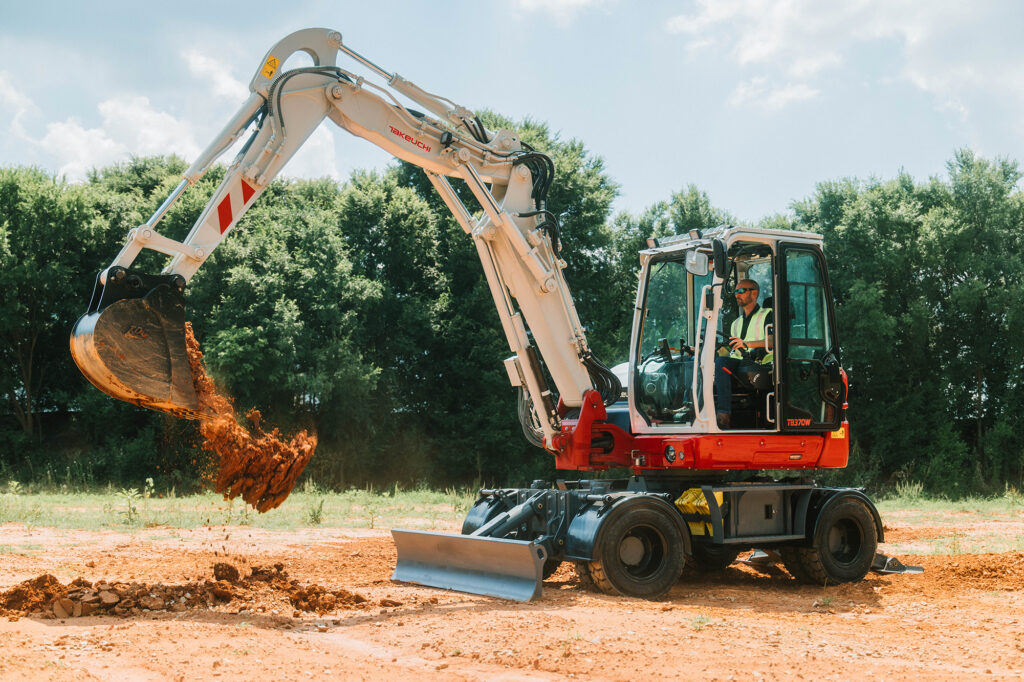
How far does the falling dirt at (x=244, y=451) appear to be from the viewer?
7.23m

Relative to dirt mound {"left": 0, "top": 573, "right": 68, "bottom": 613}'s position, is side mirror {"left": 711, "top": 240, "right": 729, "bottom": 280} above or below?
above

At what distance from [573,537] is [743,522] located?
1826 millimetres

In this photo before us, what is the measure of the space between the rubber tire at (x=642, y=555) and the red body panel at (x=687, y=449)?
0.67 m

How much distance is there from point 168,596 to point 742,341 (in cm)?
556

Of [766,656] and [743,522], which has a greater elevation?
[743,522]

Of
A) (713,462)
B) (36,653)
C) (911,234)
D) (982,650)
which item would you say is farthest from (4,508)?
(911,234)

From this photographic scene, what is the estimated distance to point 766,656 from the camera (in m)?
5.88

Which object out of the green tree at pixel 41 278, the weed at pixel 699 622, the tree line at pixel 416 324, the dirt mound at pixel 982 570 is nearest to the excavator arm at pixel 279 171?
the weed at pixel 699 622

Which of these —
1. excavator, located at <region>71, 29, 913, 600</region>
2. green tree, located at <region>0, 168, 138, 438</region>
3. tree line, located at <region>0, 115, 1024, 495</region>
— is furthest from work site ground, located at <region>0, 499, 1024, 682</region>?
green tree, located at <region>0, 168, 138, 438</region>

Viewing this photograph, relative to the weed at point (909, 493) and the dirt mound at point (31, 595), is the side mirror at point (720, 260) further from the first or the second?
the weed at point (909, 493)

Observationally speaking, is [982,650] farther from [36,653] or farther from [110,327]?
[110,327]

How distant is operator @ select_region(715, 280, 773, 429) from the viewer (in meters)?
8.93

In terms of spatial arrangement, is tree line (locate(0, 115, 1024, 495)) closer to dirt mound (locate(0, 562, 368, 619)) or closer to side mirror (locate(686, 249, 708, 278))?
dirt mound (locate(0, 562, 368, 619))

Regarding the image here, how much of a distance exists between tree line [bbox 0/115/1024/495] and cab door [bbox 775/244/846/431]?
52.6 feet
